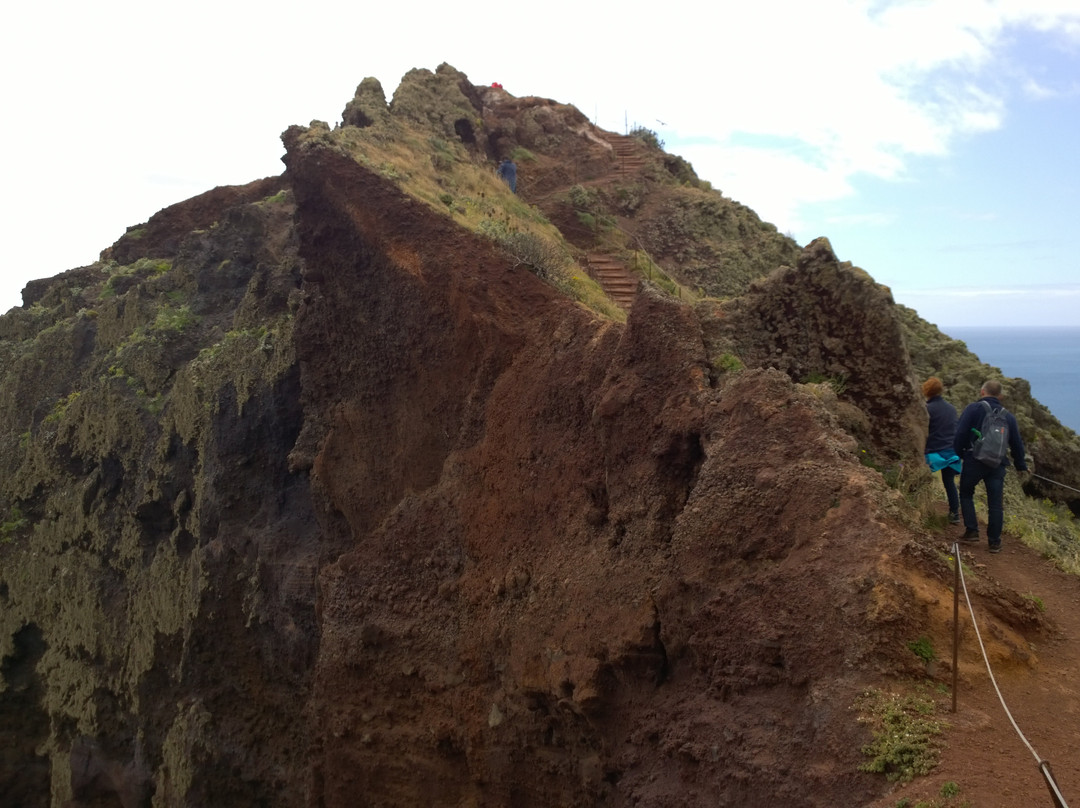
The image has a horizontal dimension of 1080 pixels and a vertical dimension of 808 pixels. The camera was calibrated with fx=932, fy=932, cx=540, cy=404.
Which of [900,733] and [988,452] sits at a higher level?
[988,452]

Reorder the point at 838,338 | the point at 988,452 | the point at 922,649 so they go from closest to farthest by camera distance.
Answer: the point at 922,649 → the point at 988,452 → the point at 838,338

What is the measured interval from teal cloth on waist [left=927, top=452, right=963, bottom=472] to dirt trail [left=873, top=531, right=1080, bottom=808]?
1804 mm

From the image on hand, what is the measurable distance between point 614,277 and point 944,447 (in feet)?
21.5

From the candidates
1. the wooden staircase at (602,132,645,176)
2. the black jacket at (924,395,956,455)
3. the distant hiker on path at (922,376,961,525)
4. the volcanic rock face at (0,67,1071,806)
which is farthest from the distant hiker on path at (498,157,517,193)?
the black jacket at (924,395,956,455)

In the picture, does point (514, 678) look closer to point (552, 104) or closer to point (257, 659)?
point (257, 659)

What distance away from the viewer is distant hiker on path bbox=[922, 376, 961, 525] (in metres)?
9.23

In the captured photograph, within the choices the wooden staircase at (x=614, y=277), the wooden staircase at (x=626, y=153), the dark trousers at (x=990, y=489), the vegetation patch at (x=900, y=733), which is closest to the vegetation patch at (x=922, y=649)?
the vegetation patch at (x=900, y=733)

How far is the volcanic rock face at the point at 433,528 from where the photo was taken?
715 centimetres

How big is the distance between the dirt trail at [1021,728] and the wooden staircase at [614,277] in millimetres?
7329

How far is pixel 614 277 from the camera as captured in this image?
14719mm

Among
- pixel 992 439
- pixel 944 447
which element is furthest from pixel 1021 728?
pixel 944 447

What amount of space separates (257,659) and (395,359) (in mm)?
4933

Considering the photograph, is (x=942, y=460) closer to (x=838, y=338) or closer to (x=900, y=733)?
(x=838, y=338)

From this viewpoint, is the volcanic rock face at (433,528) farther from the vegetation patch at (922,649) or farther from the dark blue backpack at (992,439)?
the dark blue backpack at (992,439)
